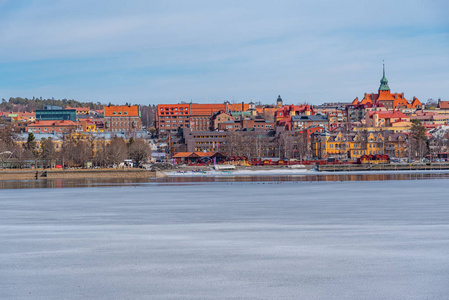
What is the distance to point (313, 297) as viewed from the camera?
1252 centimetres

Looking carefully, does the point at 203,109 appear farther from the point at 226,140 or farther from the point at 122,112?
the point at 226,140

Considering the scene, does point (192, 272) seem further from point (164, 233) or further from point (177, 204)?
point (177, 204)

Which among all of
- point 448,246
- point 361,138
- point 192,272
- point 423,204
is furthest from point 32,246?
point 361,138

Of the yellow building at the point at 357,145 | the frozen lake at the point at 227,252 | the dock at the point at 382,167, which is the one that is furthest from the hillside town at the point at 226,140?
the frozen lake at the point at 227,252

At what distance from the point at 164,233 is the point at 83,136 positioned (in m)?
108

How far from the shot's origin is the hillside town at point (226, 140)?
9981cm

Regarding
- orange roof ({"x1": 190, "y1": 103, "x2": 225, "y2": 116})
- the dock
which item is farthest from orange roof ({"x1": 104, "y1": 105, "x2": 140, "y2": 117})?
the dock

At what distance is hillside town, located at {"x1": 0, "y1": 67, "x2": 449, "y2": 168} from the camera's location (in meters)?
99.8

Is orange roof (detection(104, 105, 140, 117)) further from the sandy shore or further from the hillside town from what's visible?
the sandy shore

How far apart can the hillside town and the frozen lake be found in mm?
66688

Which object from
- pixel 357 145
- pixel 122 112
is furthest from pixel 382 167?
pixel 122 112

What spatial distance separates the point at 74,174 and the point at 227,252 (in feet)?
195

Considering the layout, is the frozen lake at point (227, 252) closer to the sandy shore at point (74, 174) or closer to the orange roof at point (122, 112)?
the sandy shore at point (74, 174)

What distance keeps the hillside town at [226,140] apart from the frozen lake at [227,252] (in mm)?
66688
